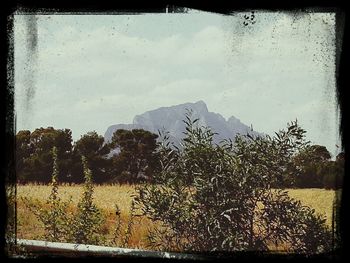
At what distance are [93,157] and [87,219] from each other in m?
0.27

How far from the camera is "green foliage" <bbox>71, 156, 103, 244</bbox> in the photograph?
2.59 metres

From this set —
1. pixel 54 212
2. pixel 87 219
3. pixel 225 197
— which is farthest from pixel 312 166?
pixel 54 212

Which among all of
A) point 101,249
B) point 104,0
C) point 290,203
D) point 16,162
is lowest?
point 101,249

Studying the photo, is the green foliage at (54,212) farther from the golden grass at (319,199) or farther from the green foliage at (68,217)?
the golden grass at (319,199)

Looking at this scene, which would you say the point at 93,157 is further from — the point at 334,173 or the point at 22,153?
the point at 334,173

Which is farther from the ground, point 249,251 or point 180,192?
point 180,192

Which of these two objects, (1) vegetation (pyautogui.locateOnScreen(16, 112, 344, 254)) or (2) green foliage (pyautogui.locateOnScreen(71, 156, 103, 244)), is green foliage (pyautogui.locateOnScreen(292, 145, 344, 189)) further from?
(2) green foliage (pyautogui.locateOnScreen(71, 156, 103, 244))

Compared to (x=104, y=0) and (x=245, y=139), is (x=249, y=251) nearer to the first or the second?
(x=245, y=139)

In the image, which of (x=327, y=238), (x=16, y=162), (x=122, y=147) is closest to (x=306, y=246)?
(x=327, y=238)

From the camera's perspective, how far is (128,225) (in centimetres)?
263

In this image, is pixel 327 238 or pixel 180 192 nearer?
pixel 327 238

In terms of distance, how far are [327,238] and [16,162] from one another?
4.26 ft

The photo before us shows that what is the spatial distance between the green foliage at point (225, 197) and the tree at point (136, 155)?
0.17 feet

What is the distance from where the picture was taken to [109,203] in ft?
8.53
